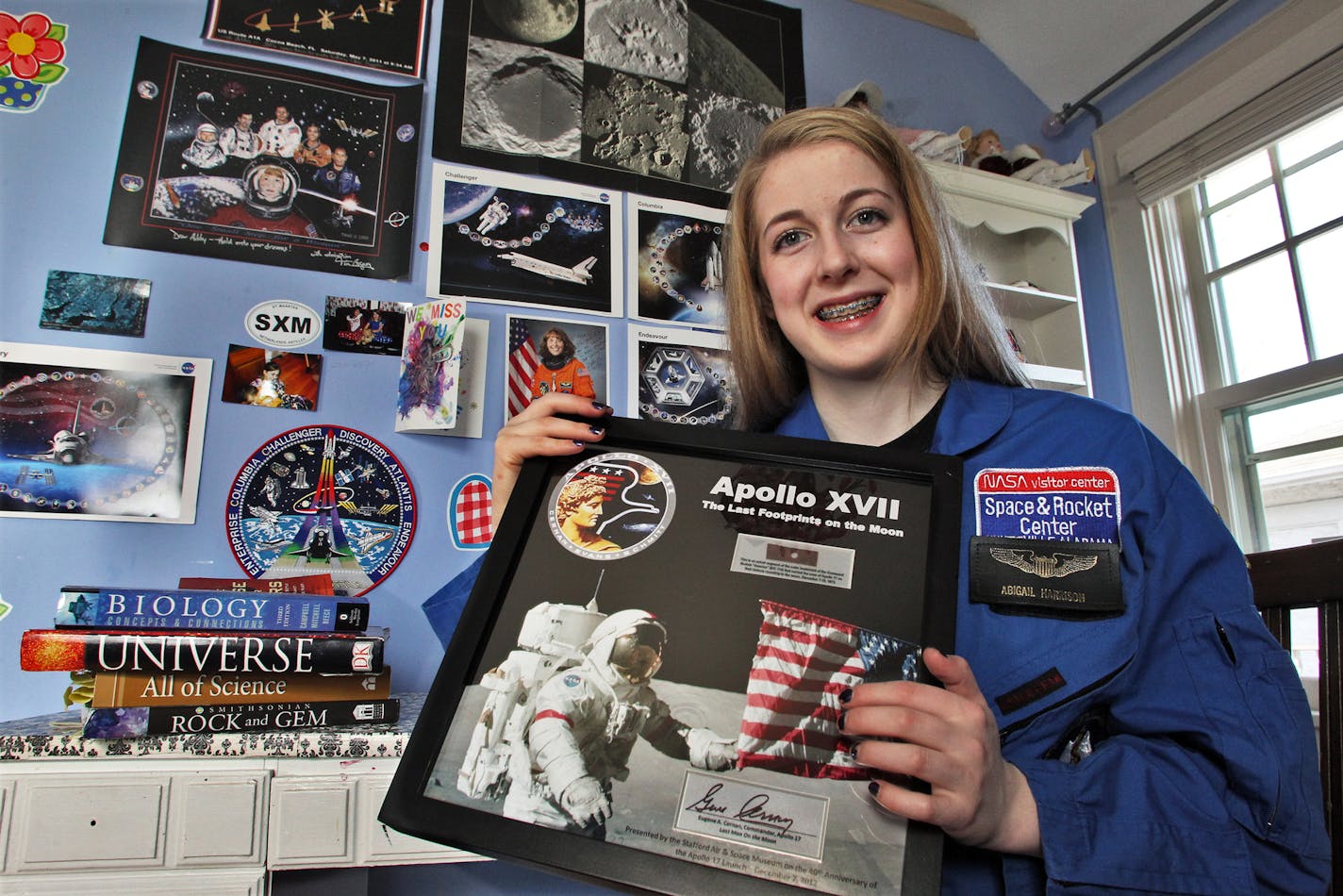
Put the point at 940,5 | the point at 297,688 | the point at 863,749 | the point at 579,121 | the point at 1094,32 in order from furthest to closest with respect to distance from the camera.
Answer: the point at 940,5
the point at 1094,32
the point at 579,121
the point at 297,688
the point at 863,749

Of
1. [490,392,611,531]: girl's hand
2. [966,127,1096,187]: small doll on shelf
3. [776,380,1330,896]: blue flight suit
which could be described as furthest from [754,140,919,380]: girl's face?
[966,127,1096,187]: small doll on shelf

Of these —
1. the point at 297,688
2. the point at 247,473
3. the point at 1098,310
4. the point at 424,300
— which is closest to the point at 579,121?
the point at 424,300

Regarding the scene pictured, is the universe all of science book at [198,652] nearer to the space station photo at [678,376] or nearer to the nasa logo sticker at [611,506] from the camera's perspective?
the nasa logo sticker at [611,506]

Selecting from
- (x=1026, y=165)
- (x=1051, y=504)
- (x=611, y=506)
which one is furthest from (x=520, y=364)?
(x=1026, y=165)

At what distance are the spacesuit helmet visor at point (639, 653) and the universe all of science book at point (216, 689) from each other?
2.38 ft

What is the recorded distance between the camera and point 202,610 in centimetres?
111

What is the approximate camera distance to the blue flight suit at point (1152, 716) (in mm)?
601

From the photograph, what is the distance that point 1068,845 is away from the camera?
1.93 ft

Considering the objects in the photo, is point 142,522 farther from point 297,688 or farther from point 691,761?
point 691,761

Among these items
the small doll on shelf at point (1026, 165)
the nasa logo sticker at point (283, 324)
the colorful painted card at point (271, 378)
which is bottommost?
the colorful painted card at point (271, 378)

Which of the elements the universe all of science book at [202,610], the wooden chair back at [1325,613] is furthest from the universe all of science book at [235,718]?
the wooden chair back at [1325,613]

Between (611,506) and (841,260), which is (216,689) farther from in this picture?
(841,260)

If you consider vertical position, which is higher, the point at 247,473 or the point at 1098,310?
Result: the point at 1098,310

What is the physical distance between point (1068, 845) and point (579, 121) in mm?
1789
